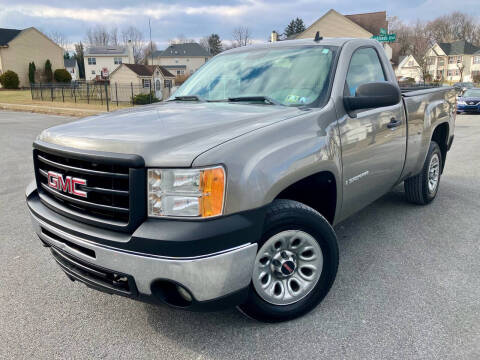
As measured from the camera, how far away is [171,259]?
211cm

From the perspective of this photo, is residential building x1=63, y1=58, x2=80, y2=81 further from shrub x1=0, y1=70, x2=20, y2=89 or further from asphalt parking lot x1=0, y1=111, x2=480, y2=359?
asphalt parking lot x1=0, y1=111, x2=480, y2=359

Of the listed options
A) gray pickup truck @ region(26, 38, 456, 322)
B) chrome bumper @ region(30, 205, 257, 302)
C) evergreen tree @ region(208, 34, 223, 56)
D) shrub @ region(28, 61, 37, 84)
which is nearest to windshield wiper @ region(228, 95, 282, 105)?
gray pickup truck @ region(26, 38, 456, 322)

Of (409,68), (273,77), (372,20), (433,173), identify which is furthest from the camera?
(409,68)

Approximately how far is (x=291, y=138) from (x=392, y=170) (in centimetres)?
169

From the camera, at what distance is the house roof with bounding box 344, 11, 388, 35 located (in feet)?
159

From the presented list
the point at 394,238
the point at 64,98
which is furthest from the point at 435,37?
the point at 394,238

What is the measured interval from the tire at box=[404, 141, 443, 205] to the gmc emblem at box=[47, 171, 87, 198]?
385cm

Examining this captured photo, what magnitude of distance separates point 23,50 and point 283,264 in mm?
59185

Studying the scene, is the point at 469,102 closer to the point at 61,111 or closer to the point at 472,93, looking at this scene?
the point at 472,93

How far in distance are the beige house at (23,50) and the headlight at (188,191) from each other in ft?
185

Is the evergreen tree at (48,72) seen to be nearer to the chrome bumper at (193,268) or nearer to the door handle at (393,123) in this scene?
the door handle at (393,123)

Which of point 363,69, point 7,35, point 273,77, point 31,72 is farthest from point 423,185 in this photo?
point 7,35

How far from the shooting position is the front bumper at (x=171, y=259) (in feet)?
6.94

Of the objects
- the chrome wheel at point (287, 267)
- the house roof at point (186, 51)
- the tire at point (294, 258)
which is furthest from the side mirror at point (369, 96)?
the house roof at point (186, 51)
